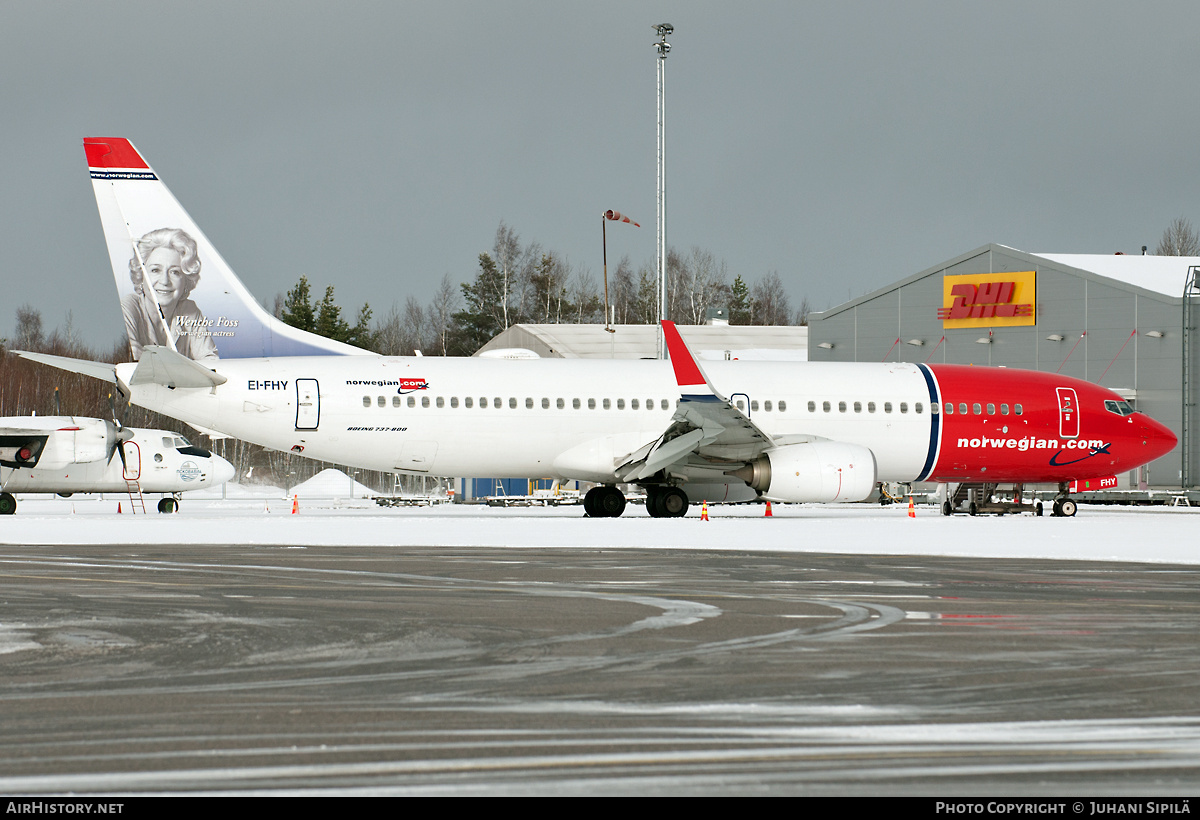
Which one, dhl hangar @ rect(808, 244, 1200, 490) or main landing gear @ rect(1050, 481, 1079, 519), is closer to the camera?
main landing gear @ rect(1050, 481, 1079, 519)

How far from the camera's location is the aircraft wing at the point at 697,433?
24.9 m

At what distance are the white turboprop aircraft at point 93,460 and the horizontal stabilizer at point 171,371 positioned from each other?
9.17 m

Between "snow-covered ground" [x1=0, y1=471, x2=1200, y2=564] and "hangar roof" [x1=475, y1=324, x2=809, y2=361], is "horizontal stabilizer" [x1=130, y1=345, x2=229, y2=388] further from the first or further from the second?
"hangar roof" [x1=475, y1=324, x2=809, y2=361]

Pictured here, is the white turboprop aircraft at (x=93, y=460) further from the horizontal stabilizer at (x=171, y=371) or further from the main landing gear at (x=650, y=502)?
the main landing gear at (x=650, y=502)

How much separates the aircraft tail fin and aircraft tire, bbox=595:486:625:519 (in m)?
7.39

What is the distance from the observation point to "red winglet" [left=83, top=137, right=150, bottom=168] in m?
24.9

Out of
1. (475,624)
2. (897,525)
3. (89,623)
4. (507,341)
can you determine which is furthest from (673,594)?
(507,341)

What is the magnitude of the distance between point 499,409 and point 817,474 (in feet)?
21.4

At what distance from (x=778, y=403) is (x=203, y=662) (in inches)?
816

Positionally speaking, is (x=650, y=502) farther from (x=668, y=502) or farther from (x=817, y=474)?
(x=817, y=474)

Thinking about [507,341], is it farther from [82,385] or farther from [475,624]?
[475,624]

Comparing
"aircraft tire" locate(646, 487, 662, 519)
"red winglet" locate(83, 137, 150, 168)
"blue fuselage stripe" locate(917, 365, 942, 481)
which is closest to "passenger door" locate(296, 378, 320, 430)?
"red winglet" locate(83, 137, 150, 168)

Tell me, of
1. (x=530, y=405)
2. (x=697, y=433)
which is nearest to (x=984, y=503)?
(x=697, y=433)

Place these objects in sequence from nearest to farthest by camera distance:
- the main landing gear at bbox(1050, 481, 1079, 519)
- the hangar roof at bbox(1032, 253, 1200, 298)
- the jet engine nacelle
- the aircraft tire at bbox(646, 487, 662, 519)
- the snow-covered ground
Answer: the snow-covered ground < the jet engine nacelle < the aircraft tire at bbox(646, 487, 662, 519) < the main landing gear at bbox(1050, 481, 1079, 519) < the hangar roof at bbox(1032, 253, 1200, 298)
